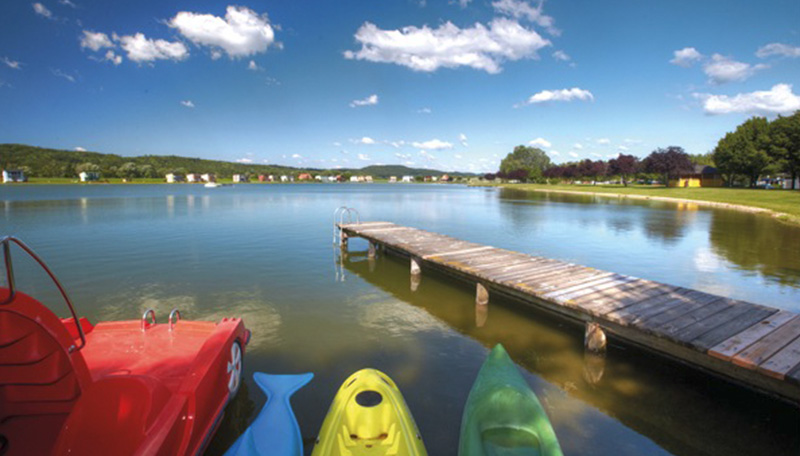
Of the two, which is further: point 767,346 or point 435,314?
point 435,314

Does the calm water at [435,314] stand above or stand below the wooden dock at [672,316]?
below

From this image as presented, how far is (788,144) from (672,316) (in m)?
80.5

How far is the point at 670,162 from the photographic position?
85812 mm

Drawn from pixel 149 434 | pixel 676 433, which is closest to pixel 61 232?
pixel 149 434

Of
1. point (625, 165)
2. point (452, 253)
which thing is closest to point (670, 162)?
point (625, 165)

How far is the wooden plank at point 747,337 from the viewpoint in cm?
594

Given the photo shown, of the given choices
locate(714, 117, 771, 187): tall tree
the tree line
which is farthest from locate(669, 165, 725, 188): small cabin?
locate(714, 117, 771, 187): tall tree

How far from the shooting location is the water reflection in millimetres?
5812

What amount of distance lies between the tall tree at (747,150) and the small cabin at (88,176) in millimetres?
197878

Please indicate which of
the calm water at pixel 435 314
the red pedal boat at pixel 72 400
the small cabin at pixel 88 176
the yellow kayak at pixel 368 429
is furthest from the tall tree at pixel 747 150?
the small cabin at pixel 88 176

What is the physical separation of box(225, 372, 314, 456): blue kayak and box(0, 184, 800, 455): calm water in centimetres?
31

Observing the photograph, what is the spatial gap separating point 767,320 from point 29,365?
11.4 m

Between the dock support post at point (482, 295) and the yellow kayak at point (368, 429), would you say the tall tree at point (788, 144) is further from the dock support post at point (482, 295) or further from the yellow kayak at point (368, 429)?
the yellow kayak at point (368, 429)

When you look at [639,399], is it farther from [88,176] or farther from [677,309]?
[88,176]
